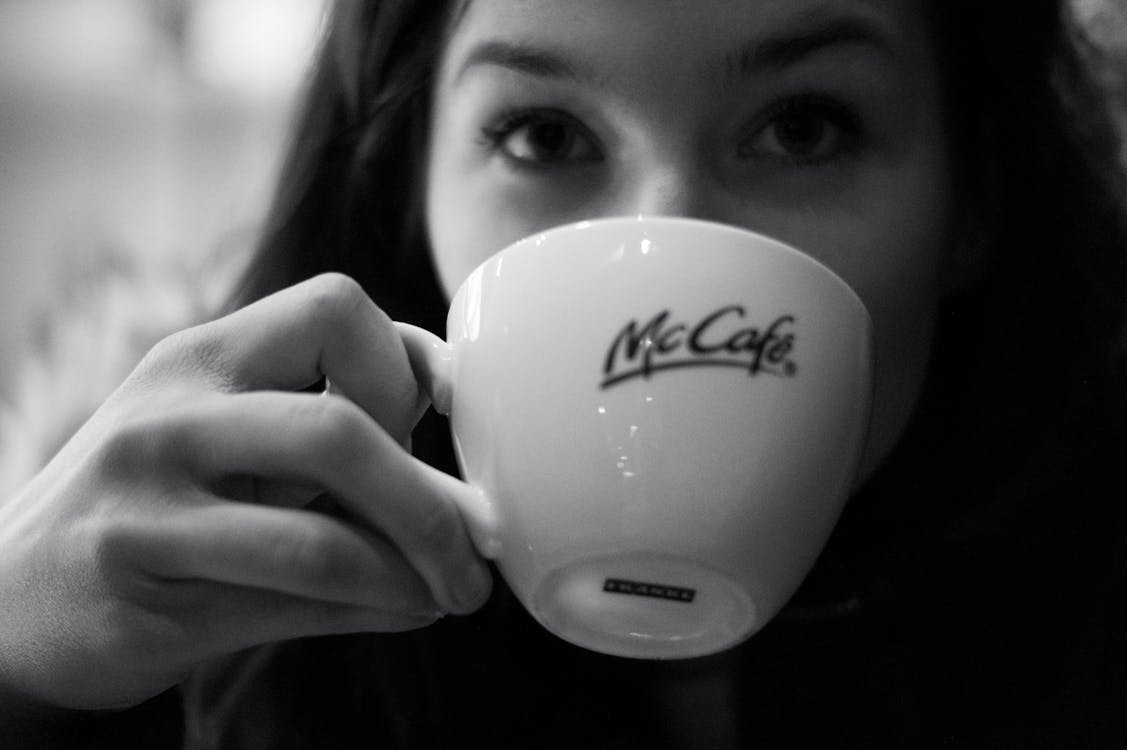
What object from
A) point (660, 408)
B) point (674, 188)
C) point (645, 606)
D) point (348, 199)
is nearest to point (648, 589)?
point (645, 606)

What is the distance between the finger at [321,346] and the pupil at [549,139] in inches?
14.2

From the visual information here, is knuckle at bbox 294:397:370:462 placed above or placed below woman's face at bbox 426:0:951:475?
below

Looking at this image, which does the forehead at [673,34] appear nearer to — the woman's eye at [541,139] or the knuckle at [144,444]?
the woman's eye at [541,139]

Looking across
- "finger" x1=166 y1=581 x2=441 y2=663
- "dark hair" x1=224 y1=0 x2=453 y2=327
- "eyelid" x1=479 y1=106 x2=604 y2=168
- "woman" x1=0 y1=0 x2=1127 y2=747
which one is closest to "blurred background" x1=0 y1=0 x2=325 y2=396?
"dark hair" x1=224 y1=0 x2=453 y2=327

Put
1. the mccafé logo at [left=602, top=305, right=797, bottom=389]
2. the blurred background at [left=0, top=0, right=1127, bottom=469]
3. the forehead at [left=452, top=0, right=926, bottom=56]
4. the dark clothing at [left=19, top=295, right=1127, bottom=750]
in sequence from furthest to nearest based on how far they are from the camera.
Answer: the blurred background at [left=0, top=0, right=1127, bottom=469] → the dark clothing at [left=19, top=295, right=1127, bottom=750] → the forehead at [left=452, top=0, right=926, bottom=56] → the mccafé logo at [left=602, top=305, right=797, bottom=389]

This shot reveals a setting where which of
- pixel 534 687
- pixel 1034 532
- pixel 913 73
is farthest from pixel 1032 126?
pixel 534 687

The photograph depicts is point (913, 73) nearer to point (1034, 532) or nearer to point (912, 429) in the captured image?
point (912, 429)

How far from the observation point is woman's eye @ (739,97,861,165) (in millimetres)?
876

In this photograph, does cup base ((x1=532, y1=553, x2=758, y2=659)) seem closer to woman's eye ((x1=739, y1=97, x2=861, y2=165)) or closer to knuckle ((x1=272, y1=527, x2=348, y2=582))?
knuckle ((x1=272, y1=527, x2=348, y2=582))

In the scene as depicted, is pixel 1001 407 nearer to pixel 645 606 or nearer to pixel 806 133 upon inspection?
pixel 806 133

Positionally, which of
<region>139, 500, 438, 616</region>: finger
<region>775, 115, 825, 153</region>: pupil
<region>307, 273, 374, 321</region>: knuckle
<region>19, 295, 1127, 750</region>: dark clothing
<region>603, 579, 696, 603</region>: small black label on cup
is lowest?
<region>19, 295, 1127, 750</region>: dark clothing

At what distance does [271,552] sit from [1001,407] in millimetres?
904

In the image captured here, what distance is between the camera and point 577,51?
0.81m

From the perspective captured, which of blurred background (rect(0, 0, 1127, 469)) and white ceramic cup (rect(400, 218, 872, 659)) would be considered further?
blurred background (rect(0, 0, 1127, 469))
